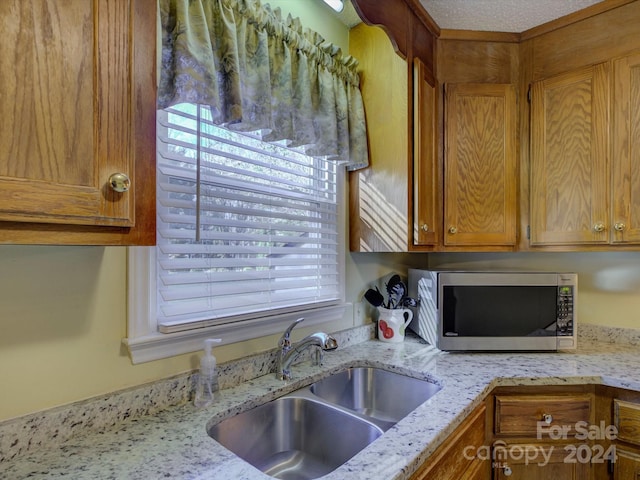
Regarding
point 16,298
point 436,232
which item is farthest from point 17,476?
point 436,232

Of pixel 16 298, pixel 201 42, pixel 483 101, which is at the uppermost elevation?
pixel 483 101

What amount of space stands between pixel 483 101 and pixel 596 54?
18.1 inches

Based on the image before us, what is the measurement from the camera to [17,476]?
71 cm

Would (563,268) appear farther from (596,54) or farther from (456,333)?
(596,54)

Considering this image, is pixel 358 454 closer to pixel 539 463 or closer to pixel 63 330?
pixel 63 330

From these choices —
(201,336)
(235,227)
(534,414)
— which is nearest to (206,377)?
(201,336)

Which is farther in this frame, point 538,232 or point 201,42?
point 538,232

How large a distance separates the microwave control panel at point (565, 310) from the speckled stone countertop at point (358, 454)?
0.11 metres

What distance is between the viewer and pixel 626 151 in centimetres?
143

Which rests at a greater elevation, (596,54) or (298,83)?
(596,54)

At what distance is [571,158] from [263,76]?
1358mm

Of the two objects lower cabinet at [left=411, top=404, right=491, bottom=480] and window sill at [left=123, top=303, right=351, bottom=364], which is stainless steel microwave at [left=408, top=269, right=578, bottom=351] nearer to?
lower cabinet at [left=411, top=404, right=491, bottom=480]

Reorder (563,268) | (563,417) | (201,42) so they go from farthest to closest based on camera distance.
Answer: (563,268) < (563,417) < (201,42)

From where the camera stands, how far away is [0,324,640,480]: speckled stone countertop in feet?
2.39
